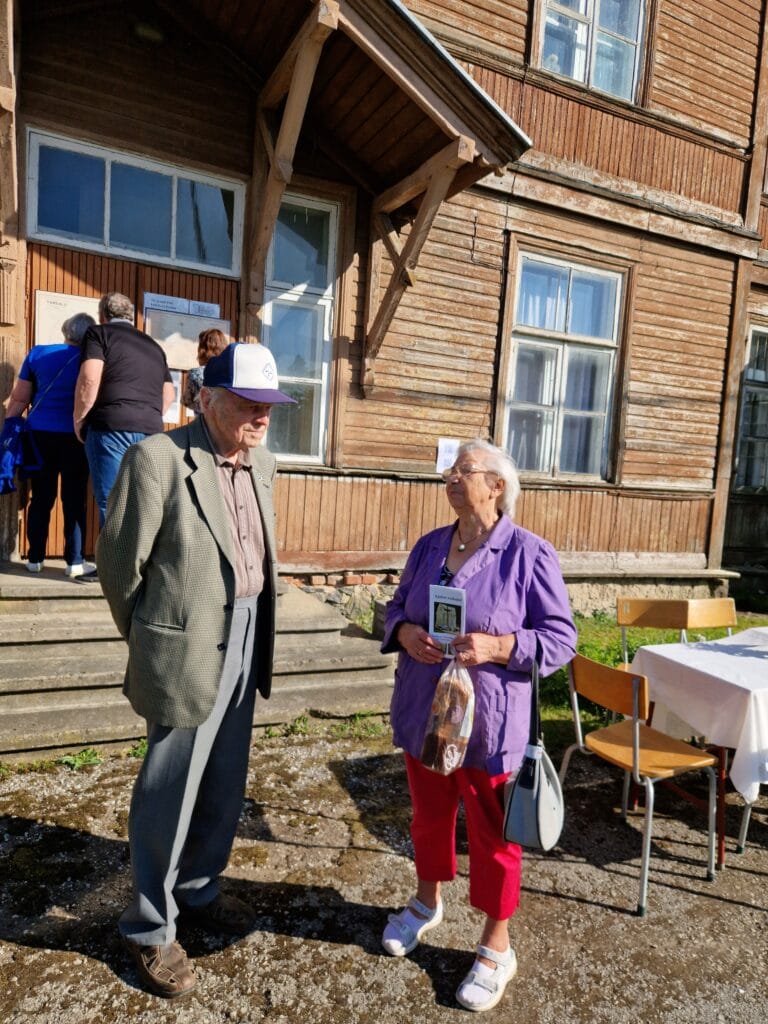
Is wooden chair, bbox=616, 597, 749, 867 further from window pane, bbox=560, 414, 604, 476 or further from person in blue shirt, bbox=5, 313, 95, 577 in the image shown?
→ person in blue shirt, bbox=5, 313, 95, 577

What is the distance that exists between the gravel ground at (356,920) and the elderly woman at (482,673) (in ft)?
0.51

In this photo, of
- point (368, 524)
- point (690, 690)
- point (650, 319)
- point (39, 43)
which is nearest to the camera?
point (690, 690)

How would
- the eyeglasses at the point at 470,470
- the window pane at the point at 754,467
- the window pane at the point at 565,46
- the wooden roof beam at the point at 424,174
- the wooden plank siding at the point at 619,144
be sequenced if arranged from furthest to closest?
the window pane at the point at 754,467 → the window pane at the point at 565,46 → the wooden plank siding at the point at 619,144 → the wooden roof beam at the point at 424,174 → the eyeglasses at the point at 470,470

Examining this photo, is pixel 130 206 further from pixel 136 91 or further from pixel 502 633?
pixel 502 633

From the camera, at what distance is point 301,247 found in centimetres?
613

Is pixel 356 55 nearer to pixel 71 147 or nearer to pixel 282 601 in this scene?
pixel 71 147

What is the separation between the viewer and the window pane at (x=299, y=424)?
20.3ft

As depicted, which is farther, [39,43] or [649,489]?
[649,489]

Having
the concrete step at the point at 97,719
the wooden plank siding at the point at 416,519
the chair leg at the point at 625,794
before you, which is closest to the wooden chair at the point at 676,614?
the chair leg at the point at 625,794

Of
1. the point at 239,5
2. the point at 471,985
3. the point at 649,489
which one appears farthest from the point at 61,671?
the point at 649,489

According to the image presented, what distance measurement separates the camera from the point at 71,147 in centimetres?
520

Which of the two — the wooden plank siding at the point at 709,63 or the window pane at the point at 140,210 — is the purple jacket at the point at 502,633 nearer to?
the window pane at the point at 140,210

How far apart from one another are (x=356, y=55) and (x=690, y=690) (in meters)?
4.78

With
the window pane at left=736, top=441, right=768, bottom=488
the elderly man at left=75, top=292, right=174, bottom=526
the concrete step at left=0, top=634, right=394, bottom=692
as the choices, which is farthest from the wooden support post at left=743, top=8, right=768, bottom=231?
the elderly man at left=75, top=292, right=174, bottom=526
